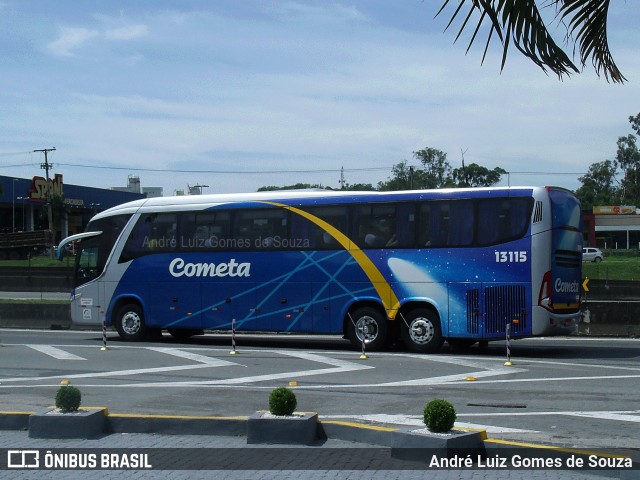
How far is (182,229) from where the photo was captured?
21.8 meters

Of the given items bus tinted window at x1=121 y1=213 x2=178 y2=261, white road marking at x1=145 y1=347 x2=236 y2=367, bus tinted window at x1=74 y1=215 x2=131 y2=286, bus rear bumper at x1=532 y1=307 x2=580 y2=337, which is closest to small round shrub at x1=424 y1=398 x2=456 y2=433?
white road marking at x1=145 y1=347 x2=236 y2=367

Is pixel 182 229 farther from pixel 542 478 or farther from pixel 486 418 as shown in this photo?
pixel 542 478

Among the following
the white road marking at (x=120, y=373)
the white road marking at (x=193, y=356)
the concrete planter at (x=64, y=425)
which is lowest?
the white road marking at (x=120, y=373)

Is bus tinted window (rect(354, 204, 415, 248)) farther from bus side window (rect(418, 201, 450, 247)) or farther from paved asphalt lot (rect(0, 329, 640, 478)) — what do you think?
paved asphalt lot (rect(0, 329, 640, 478))

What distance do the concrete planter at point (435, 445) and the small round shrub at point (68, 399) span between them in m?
3.73

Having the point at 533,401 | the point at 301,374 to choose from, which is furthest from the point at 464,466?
the point at 301,374

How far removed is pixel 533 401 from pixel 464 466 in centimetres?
482

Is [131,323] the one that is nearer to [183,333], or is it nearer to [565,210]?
[183,333]

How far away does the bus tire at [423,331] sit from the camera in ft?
62.0

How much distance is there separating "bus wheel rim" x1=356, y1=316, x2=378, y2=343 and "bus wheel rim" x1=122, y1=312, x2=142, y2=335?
20.4 ft

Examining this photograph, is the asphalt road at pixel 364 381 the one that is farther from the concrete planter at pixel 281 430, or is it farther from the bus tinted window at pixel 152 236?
the bus tinted window at pixel 152 236

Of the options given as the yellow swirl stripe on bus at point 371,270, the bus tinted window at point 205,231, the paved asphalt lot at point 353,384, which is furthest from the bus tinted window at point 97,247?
the yellow swirl stripe on bus at point 371,270

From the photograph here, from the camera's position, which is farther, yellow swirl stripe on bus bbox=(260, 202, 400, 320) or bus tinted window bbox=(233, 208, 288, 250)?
bus tinted window bbox=(233, 208, 288, 250)

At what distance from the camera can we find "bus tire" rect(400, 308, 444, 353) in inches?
744
